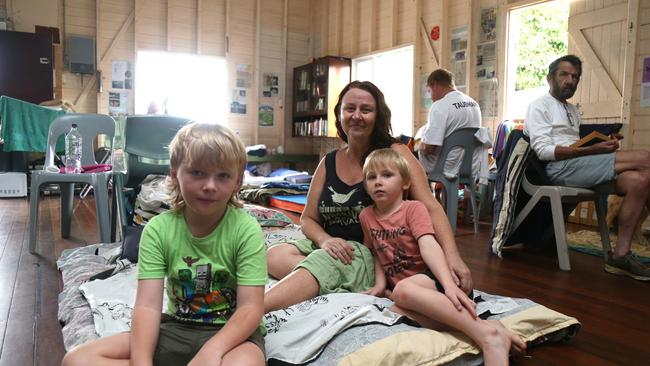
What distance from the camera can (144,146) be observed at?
3.17m

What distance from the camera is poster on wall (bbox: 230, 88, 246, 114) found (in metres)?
7.70

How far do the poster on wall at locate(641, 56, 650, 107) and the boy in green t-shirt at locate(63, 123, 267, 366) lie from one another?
4093 millimetres

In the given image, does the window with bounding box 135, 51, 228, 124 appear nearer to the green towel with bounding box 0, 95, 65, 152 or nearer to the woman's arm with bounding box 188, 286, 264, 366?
the green towel with bounding box 0, 95, 65, 152

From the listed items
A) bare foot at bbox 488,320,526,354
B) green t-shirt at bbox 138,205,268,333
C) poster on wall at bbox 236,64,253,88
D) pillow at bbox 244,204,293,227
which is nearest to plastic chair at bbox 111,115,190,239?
pillow at bbox 244,204,293,227

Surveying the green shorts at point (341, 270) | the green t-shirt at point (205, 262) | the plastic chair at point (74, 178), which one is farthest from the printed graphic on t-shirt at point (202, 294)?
the plastic chair at point (74, 178)

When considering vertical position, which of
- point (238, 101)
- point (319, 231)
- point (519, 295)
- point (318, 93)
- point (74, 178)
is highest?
point (318, 93)

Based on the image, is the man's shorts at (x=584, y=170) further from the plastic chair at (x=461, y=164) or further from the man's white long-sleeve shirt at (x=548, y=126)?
the plastic chair at (x=461, y=164)

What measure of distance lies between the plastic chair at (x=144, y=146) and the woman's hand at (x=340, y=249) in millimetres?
1779

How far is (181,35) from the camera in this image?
7.31 m

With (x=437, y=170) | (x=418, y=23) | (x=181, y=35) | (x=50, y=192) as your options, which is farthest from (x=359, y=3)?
(x=50, y=192)

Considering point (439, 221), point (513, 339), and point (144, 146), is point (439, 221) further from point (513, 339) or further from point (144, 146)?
point (144, 146)

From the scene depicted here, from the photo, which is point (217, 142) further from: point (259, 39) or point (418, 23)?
point (259, 39)

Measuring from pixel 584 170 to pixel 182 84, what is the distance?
6.07 meters

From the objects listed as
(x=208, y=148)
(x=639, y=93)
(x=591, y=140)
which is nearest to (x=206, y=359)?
(x=208, y=148)
